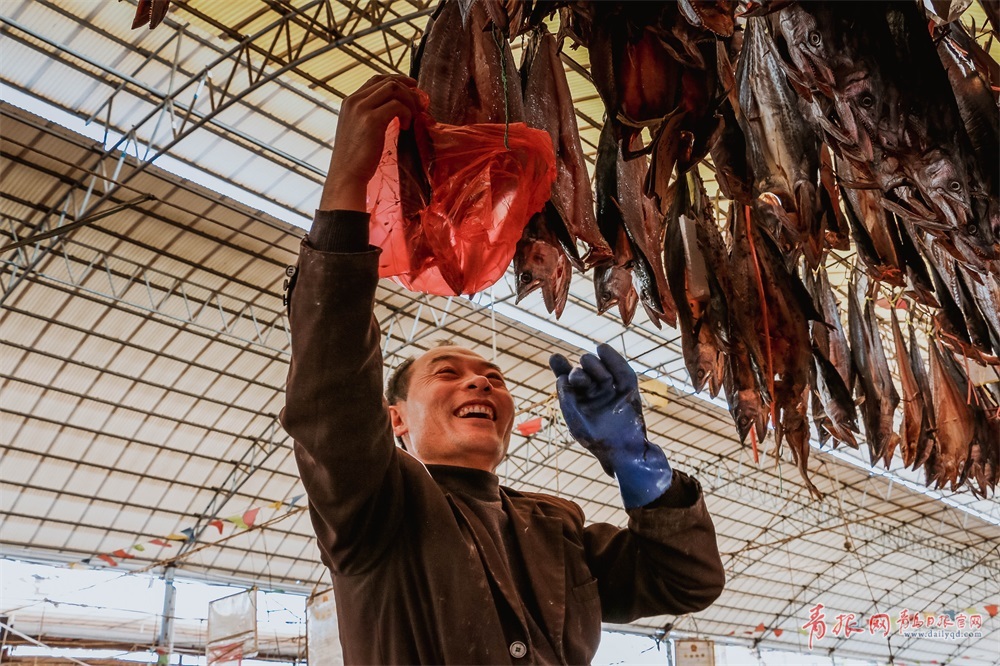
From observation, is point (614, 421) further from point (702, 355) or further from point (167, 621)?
point (167, 621)

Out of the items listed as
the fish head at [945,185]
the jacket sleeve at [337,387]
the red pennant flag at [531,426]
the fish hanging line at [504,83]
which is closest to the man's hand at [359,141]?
the jacket sleeve at [337,387]

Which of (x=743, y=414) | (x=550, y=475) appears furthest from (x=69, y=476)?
(x=743, y=414)

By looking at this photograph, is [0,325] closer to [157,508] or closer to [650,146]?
[157,508]

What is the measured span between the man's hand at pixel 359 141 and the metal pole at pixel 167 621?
730 inches

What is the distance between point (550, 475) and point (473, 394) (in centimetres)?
2328

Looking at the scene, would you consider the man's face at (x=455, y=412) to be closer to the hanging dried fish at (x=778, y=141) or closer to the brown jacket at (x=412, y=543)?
the brown jacket at (x=412, y=543)

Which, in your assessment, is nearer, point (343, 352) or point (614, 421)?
point (343, 352)

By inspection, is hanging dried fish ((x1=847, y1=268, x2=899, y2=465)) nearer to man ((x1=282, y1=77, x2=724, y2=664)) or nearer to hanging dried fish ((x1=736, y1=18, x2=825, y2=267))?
hanging dried fish ((x1=736, y1=18, x2=825, y2=267))

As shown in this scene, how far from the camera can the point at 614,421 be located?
240cm

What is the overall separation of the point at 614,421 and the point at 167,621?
20.4 meters

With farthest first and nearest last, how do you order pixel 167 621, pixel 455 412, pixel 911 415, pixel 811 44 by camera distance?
pixel 167 621 < pixel 911 415 < pixel 455 412 < pixel 811 44

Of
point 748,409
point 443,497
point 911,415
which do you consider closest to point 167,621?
point 911,415

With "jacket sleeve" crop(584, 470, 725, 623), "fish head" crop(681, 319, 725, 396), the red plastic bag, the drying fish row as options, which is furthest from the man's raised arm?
"fish head" crop(681, 319, 725, 396)

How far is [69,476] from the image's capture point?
20031 mm
